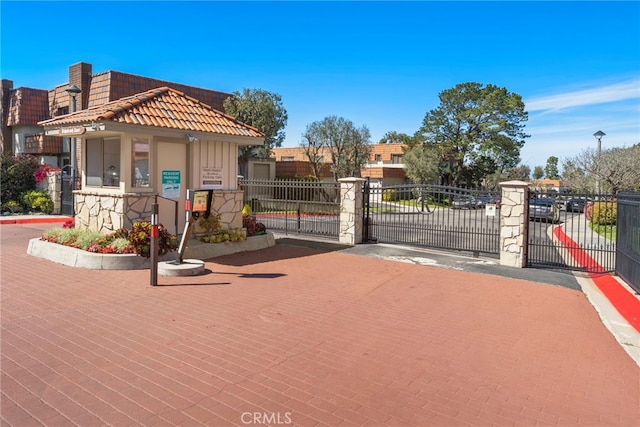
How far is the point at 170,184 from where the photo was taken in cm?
1071

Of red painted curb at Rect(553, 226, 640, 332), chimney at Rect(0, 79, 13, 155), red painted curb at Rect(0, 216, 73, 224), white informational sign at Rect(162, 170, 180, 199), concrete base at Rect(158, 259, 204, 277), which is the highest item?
chimney at Rect(0, 79, 13, 155)

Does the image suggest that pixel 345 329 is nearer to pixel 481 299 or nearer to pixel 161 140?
pixel 481 299

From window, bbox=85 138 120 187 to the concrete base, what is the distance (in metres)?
2.69

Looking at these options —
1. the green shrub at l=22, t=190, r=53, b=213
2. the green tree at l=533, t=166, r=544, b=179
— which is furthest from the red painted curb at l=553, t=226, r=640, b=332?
the green tree at l=533, t=166, r=544, b=179

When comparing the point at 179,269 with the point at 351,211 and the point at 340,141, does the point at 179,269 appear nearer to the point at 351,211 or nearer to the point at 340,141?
the point at 351,211

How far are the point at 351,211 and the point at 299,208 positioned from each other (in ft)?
8.23

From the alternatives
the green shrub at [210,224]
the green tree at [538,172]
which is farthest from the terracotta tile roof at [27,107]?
the green tree at [538,172]

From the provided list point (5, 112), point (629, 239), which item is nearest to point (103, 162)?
point (629, 239)

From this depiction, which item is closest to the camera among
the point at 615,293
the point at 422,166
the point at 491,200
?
the point at 615,293

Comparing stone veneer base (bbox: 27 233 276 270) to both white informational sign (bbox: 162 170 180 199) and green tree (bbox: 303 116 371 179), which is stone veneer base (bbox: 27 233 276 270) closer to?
white informational sign (bbox: 162 170 180 199)

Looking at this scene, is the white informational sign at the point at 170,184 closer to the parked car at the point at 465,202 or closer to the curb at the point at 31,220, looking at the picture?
the parked car at the point at 465,202

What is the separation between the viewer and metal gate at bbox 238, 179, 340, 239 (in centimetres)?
1508

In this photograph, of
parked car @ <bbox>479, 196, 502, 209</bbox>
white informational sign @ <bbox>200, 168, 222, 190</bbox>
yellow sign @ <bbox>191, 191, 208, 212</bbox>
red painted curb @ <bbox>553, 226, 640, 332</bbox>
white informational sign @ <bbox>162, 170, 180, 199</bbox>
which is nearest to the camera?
red painted curb @ <bbox>553, 226, 640, 332</bbox>

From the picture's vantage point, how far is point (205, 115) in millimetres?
11898
